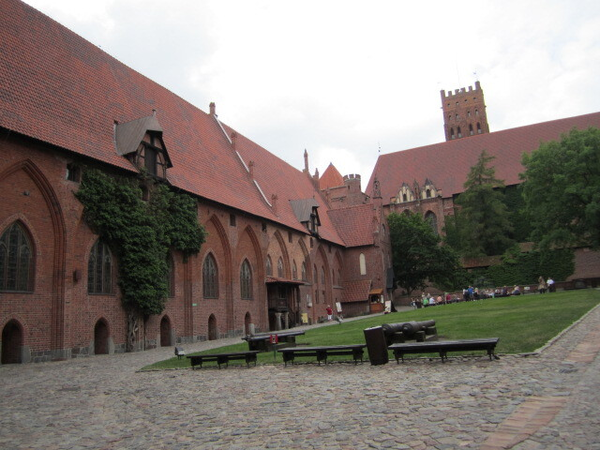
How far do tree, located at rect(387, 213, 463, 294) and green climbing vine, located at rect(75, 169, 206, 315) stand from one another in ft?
110

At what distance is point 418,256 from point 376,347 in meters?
42.8

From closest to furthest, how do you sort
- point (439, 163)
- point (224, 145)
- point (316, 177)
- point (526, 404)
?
point (526, 404) < point (224, 145) < point (316, 177) < point (439, 163)

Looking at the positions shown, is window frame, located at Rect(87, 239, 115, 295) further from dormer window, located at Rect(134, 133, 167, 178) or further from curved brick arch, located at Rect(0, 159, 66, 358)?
dormer window, located at Rect(134, 133, 167, 178)

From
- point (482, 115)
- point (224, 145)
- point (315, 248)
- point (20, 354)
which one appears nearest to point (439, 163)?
point (482, 115)

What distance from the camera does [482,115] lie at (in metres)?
81.1

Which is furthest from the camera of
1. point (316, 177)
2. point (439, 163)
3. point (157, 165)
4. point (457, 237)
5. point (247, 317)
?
point (439, 163)

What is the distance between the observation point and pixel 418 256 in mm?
53062

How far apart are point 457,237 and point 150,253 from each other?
44.1 metres

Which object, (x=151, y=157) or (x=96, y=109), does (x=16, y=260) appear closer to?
(x=151, y=157)

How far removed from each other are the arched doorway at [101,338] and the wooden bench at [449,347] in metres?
13.0

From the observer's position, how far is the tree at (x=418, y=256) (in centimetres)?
5144

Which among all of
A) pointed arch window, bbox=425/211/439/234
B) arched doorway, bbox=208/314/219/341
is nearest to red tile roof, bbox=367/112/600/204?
pointed arch window, bbox=425/211/439/234

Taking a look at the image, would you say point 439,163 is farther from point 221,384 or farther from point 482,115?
point 221,384

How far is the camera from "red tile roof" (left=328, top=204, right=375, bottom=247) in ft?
160
